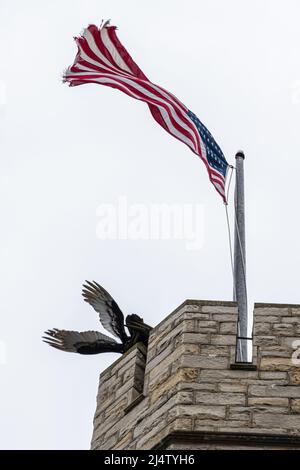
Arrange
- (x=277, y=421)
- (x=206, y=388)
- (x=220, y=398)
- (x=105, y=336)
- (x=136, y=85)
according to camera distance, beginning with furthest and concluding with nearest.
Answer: (x=136, y=85), (x=105, y=336), (x=206, y=388), (x=220, y=398), (x=277, y=421)

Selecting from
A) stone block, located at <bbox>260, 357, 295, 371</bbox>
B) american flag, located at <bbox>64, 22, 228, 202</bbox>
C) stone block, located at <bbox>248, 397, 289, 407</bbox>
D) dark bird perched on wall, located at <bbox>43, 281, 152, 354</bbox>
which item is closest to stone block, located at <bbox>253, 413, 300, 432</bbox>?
stone block, located at <bbox>248, 397, 289, 407</bbox>

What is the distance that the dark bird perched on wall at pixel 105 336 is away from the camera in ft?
41.9

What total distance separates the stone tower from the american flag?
3421 millimetres

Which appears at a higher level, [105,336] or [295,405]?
[105,336]

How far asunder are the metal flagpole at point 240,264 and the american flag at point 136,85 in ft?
1.23

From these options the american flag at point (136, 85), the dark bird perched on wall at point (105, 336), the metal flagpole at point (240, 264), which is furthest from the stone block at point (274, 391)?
the american flag at point (136, 85)

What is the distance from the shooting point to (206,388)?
445 inches

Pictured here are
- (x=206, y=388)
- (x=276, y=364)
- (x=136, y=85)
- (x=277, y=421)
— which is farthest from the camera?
(x=136, y=85)

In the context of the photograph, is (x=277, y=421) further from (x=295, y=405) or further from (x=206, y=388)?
(x=206, y=388)

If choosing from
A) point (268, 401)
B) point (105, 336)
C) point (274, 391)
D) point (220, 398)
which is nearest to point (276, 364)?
point (274, 391)

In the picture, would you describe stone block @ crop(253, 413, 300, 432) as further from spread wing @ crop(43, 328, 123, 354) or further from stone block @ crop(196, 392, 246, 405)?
spread wing @ crop(43, 328, 123, 354)

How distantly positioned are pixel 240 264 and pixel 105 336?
1.59 m

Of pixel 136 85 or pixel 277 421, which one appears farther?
pixel 136 85
